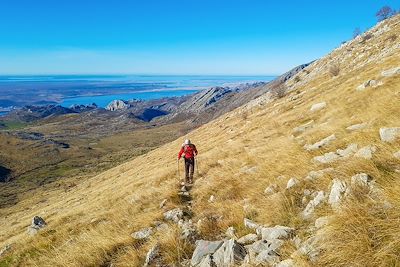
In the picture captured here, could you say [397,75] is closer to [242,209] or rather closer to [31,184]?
[242,209]

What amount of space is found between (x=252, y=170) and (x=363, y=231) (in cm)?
690

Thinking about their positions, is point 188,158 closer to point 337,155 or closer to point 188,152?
point 188,152

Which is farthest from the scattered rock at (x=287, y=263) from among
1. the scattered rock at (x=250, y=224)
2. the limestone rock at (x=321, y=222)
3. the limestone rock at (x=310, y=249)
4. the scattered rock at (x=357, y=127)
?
the scattered rock at (x=357, y=127)

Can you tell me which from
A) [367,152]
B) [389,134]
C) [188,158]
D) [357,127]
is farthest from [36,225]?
[389,134]

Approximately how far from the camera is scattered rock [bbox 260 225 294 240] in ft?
20.6

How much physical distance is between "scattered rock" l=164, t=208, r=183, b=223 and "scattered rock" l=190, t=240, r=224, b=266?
2.65 meters

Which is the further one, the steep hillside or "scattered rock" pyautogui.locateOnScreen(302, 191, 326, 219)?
"scattered rock" pyautogui.locateOnScreen(302, 191, 326, 219)

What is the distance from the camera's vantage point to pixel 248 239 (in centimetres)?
688

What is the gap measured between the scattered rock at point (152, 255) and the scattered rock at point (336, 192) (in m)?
3.59

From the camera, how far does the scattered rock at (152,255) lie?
7.33m

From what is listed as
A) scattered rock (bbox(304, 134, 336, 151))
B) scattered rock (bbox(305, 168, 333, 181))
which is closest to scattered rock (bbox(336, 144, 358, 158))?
scattered rock (bbox(305, 168, 333, 181))

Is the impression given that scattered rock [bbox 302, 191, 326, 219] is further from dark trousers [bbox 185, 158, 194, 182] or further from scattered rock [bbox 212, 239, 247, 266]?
dark trousers [bbox 185, 158, 194, 182]

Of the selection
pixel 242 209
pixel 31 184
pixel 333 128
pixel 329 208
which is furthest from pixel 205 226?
pixel 31 184

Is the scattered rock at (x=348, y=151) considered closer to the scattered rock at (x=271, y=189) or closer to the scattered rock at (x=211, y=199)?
the scattered rock at (x=271, y=189)
